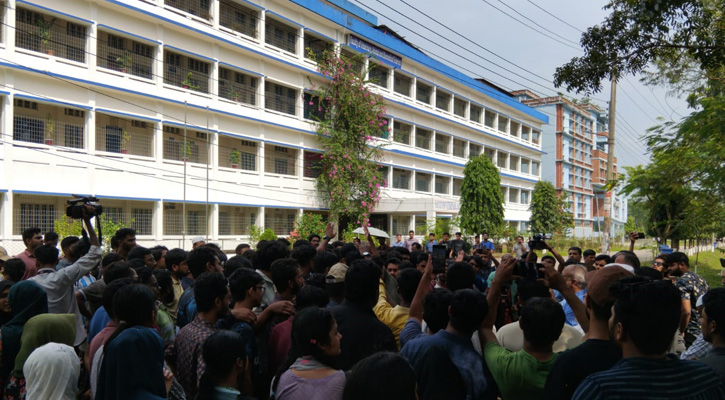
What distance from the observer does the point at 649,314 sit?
2041 millimetres

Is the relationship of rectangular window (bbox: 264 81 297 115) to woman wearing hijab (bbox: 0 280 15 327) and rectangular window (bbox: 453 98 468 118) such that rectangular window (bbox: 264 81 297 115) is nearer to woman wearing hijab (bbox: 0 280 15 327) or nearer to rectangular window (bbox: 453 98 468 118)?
rectangular window (bbox: 453 98 468 118)

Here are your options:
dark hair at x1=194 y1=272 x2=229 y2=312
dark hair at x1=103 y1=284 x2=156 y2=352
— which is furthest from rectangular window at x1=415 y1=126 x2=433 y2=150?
dark hair at x1=103 y1=284 x2=156 y2=352

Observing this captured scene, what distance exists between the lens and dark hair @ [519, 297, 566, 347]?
2.79m

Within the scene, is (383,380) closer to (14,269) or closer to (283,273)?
(283,273)

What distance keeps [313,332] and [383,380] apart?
0.74m

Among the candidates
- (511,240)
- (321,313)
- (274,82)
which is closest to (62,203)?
(274,82)

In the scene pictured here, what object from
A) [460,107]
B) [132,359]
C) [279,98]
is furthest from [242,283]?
[460,107]

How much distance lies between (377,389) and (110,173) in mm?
18849

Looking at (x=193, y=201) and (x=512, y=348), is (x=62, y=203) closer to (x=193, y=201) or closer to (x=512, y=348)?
(x=193, y=201)

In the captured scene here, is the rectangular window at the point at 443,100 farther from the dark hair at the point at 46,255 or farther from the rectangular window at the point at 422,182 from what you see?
the dark hair at the point at 46,255

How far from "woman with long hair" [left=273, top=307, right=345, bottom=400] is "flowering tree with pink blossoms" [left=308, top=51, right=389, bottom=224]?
24.2m

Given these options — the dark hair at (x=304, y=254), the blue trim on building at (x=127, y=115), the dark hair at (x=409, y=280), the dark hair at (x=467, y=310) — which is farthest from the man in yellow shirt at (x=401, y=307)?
the blue trim on building at (x=127, y=115)

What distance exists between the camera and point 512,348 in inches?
127

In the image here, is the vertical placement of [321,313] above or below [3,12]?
below
